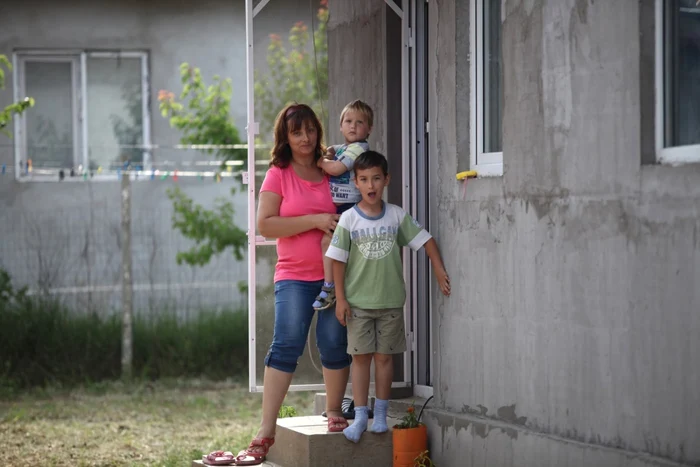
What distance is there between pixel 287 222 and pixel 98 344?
6.40 metres

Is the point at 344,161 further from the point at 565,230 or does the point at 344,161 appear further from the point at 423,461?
the point at 423,461

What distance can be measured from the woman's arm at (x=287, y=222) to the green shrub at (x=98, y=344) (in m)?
5.99

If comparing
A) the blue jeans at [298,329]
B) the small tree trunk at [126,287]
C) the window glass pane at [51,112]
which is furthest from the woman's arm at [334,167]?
the window glass pane at [51,112]

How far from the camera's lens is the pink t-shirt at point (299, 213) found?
5895mm

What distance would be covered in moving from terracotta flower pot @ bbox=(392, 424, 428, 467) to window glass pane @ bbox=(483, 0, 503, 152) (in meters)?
1.58

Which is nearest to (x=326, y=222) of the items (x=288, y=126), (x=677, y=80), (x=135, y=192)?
(x=288, y=126)

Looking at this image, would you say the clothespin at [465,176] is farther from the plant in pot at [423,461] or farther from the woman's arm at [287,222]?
the plant in pot at [423,461]

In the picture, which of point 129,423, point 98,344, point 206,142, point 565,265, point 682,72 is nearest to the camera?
point 682,72

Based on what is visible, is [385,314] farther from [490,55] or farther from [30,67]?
[30,67]

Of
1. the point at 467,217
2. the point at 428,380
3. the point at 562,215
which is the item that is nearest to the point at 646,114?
the point at 562,215

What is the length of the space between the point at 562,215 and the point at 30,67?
1018 centimetres

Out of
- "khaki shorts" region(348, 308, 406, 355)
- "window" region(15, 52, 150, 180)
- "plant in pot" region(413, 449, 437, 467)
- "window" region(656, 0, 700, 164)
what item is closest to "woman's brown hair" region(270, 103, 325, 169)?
"khaki shorts" region(348, 308, 406, 355)

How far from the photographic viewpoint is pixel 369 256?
226 inches

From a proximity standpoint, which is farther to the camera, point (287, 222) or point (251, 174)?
point (251, 174)
